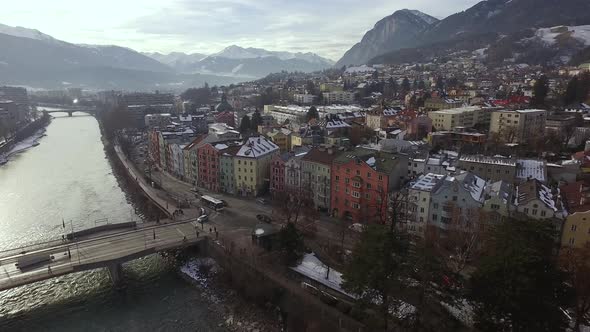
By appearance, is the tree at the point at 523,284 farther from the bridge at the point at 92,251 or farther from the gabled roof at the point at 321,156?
the bridge at the point at 92,251

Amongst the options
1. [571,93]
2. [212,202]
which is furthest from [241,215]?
[571,93]

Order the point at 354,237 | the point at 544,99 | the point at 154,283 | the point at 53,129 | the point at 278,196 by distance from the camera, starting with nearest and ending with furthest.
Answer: the point at 154,283 → the point at 354,237 → the point at 278,196 → the point at 544,99 → the point at 53,129

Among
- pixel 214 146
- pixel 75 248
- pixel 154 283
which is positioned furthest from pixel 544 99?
pixel 75 248

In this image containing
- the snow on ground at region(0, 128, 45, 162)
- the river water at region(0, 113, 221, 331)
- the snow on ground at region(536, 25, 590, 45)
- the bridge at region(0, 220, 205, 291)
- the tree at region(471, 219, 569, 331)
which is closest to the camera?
the tree at region(471, 219, 569, 331)

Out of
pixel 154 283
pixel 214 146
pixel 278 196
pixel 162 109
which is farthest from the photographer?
pixel 162 109

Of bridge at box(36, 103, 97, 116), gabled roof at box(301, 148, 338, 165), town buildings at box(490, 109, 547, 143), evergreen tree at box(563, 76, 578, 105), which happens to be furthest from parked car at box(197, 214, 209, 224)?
bridge at box(36, 103, 97, 116)

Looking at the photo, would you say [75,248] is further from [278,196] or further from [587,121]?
[587,121]

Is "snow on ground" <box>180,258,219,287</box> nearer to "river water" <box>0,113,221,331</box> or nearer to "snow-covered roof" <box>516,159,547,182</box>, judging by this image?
"river water" <box>0,113,221,331</box>

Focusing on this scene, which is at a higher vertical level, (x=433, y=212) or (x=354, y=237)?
(x=433, y=212)
